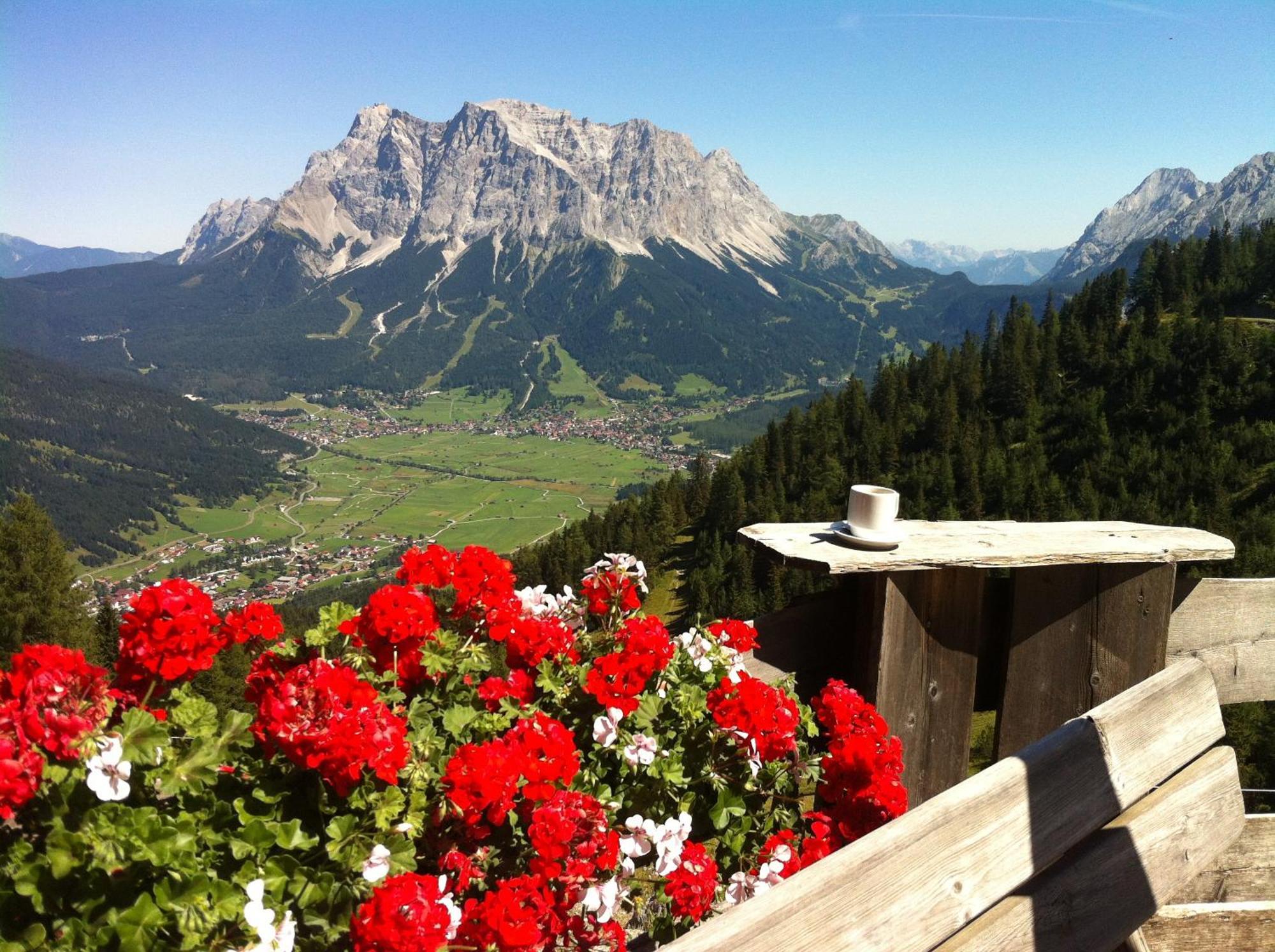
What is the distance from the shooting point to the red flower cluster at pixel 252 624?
2584 mm

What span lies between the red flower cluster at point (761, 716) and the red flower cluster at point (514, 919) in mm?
789

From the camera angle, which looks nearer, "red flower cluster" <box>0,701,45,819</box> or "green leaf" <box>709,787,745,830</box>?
"red flower cluster" <box>0,701,45,819</box>

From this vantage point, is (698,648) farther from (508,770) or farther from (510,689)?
(508,770)

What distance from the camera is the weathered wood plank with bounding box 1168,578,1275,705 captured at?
3.35 meters

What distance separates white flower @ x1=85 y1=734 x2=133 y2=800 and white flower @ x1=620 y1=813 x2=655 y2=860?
136 cm

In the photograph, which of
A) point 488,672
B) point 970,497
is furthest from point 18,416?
point 488,672

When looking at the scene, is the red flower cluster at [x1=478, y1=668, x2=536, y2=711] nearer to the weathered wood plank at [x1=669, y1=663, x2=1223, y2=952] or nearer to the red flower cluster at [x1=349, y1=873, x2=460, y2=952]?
the red flower cluster at [x1=349, y1=873, x2=460, y2=952]

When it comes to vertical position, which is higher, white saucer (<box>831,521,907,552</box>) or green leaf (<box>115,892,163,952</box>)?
white saucer (<box>831,521,907,552</box>)

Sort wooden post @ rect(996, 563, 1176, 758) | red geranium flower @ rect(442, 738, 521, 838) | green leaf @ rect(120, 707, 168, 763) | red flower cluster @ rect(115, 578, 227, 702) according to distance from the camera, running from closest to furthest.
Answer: green leaf @ rect(120, 707, 168, 763), red geranium flower @ rect(442, 738, 521, 838), red flower cluster @ rect(115, 578, 227, 702), wooden post @ rect(996, 563, 1176, 758)

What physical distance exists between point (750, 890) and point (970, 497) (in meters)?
77.1

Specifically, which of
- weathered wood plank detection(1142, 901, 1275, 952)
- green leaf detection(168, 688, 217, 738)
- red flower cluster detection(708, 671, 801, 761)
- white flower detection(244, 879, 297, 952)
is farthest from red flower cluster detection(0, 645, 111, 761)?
weathered wood plank detection(1142, 901, 1275, 952)

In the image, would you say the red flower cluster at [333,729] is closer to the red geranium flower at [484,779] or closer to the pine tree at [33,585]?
the red geranium flower at [484,779]

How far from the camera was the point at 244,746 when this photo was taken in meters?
2.04

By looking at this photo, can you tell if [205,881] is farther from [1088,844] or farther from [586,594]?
[1088,844]
